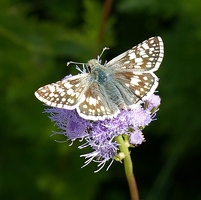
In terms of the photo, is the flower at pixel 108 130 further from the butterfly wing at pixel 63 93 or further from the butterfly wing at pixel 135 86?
the butterfly wing at pixel 63 93

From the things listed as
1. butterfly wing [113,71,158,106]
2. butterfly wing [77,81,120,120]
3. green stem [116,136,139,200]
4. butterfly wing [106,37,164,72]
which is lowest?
green stem [116,136,139,200]

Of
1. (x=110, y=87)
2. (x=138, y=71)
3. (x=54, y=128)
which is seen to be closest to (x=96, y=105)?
(x=110, y=87)

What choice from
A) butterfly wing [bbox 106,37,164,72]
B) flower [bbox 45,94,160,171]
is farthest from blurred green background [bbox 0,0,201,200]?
flower [bbox 45,94,160,171]

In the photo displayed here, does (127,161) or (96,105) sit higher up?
(96,105)

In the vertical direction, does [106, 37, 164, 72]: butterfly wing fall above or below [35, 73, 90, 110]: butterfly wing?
above

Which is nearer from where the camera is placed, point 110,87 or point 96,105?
point 96,105

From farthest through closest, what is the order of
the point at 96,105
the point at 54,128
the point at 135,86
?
the point at 54,128 → the point at 135,86 → the point at 96,105

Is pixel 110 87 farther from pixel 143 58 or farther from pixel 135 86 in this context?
pixel 143 58

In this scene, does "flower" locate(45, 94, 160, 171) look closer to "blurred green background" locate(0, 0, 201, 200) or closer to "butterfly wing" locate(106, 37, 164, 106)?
"butterfly wing" locate(106, 37, 164, 106)

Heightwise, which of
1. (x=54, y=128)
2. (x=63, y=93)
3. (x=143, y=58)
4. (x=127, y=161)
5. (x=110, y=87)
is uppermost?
(x=143, y=58)
